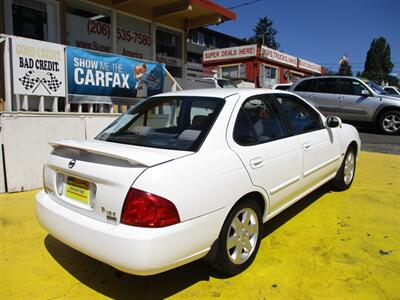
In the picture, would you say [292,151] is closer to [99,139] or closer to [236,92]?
[236,92]

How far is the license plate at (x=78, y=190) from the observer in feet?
8.79

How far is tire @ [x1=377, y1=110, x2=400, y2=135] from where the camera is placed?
435 inches

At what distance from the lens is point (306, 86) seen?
41.0 feet

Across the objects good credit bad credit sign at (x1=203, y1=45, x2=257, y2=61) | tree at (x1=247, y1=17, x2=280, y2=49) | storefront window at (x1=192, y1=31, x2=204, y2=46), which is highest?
tree at (x1=247, y1=17, x2=280, y2=49)

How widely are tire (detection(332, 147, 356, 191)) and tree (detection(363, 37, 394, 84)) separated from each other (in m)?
80.1

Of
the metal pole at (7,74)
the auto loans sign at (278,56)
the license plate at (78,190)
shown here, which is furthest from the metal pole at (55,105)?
the auto loans sign at (278,56)

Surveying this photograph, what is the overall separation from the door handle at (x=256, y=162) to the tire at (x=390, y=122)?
31.3 ft

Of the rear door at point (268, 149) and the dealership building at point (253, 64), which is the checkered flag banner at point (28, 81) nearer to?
the rear door at point (268, 149)

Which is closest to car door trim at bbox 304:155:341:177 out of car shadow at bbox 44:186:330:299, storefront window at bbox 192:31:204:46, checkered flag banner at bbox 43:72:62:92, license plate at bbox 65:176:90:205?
car shadow at bbox 44:186:330:299

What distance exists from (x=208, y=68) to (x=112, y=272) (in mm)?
24899

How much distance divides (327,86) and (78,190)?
10.9 meters

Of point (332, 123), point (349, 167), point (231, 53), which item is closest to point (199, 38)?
point (231, 53)

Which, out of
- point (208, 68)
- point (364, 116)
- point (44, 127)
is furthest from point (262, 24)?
point (44, 127)

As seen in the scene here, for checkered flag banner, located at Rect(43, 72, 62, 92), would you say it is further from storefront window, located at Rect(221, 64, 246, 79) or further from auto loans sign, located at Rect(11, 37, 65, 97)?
storefront window, located at Rect(221, 64, 246, 79)
